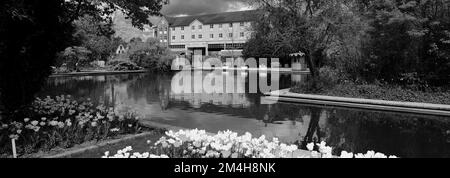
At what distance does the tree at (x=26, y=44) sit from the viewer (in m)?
7.73

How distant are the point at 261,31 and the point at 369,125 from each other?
34.3ft

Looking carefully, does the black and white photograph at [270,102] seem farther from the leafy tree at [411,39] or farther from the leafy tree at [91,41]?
the leafy tree at [91,41]

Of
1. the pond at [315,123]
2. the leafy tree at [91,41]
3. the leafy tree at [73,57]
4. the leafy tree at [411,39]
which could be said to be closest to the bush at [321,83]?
the leafy tree at [411,39]

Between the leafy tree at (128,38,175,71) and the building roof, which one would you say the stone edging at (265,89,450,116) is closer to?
the leafy tree at (128,38,175,71)

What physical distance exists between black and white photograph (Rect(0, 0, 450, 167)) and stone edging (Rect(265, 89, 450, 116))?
0.05 m

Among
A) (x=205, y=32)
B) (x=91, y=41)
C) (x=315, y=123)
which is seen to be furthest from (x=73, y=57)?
(x=205, y=32)

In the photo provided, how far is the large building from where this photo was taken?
81250 millimetres

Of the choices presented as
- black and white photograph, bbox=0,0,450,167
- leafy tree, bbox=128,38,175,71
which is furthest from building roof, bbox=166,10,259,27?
black and white photograph, bbox=0,0,450,167

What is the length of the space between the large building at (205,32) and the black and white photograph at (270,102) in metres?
56.5

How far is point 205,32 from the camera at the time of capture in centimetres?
8706

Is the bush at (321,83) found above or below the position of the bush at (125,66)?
below
